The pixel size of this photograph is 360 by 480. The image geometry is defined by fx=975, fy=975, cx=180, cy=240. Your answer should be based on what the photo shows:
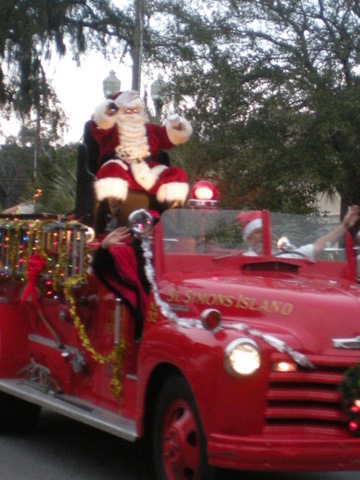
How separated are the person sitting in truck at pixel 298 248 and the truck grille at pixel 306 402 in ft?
4.76

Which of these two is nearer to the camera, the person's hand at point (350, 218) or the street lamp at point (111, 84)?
the person's hand at point (350, 218)

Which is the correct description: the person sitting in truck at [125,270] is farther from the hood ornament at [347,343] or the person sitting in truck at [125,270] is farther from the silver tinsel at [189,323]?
the hood ornament at [347,343]

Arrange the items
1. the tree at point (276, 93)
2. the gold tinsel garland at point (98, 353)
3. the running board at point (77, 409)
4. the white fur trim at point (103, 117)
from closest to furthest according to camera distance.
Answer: the running board at point (77, 409) → the gold tinsel garland at point (98, 353) → the white fur trim at point (103, 117) → the tree at point (276, 93)

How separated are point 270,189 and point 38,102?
5.94 metres

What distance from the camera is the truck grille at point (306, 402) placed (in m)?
4.96

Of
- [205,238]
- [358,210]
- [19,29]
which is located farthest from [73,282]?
[19,29]

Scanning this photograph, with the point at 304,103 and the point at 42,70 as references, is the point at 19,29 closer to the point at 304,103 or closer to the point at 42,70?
the point at 42,70

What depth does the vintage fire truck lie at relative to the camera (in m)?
4.97

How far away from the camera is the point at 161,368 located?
574 centimetres

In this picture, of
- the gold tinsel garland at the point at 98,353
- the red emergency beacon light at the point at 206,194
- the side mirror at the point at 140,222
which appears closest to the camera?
the side mirror at the point at 140,222

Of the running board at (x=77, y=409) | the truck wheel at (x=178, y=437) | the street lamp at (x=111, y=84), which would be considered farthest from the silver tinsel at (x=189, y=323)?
the street lamp at (x=111, y=84)

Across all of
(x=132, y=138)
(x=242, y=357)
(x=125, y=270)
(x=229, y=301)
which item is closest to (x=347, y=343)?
(x=242, y=357)

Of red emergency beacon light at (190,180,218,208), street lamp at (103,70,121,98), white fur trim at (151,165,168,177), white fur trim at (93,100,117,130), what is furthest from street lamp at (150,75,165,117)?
red emergency beacon light at (190,180,218,208)

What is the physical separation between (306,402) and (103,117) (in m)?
3.61
